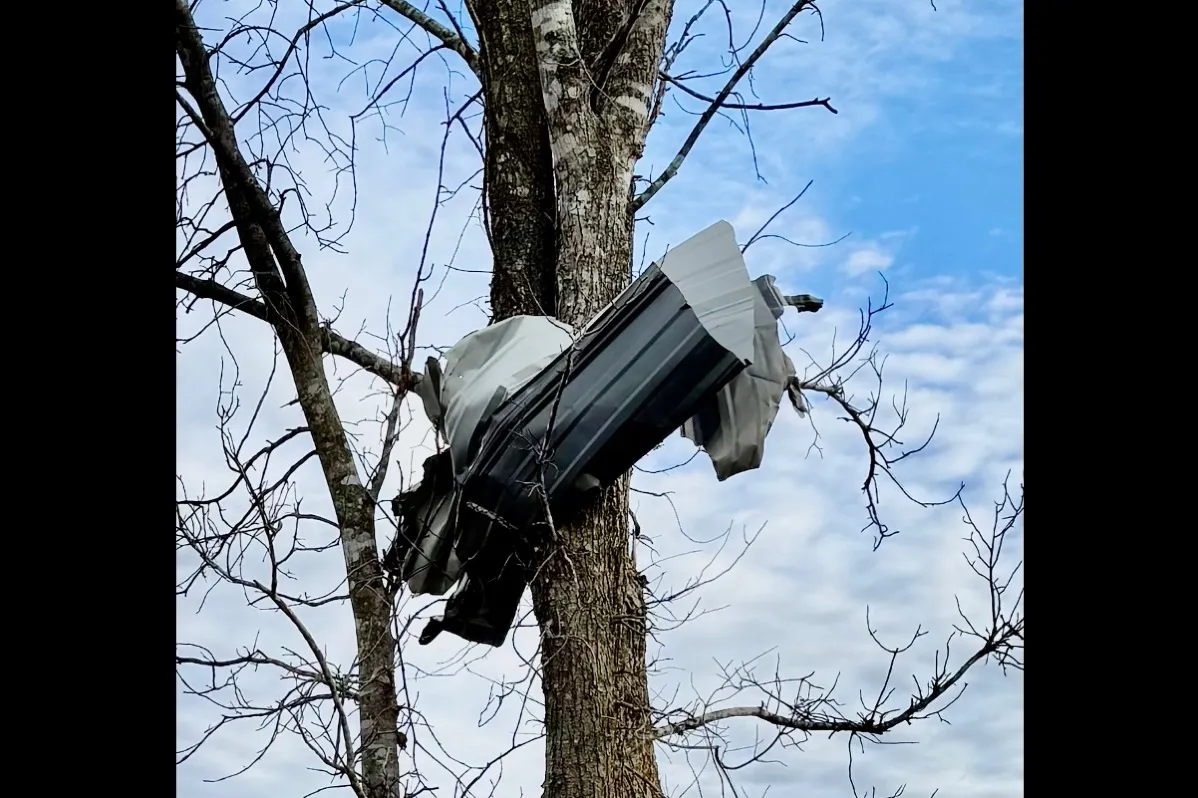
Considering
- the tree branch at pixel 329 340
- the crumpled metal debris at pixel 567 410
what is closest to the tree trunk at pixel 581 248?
the crumpled metal debris at pixel 567 410

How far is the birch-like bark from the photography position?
158 inches

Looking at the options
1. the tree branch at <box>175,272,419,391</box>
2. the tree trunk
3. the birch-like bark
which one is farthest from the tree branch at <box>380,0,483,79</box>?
the tree branch at <box>175,272,419,391</box>

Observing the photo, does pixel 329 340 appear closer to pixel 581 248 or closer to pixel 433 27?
pixel 581 248

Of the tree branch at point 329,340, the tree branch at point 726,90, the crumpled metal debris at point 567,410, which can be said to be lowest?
the crumpled metal debris at point 567,410

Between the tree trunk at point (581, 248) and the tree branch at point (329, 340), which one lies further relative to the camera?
the tree branch at point (329, 340)

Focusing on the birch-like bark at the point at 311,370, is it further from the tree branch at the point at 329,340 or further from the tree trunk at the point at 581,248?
the tree trunk at the point at 581,248

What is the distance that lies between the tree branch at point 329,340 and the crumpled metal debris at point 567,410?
1.25ft

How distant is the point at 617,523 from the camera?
406 cm

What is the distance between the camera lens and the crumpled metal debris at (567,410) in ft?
11.7

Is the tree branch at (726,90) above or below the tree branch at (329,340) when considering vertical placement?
above
